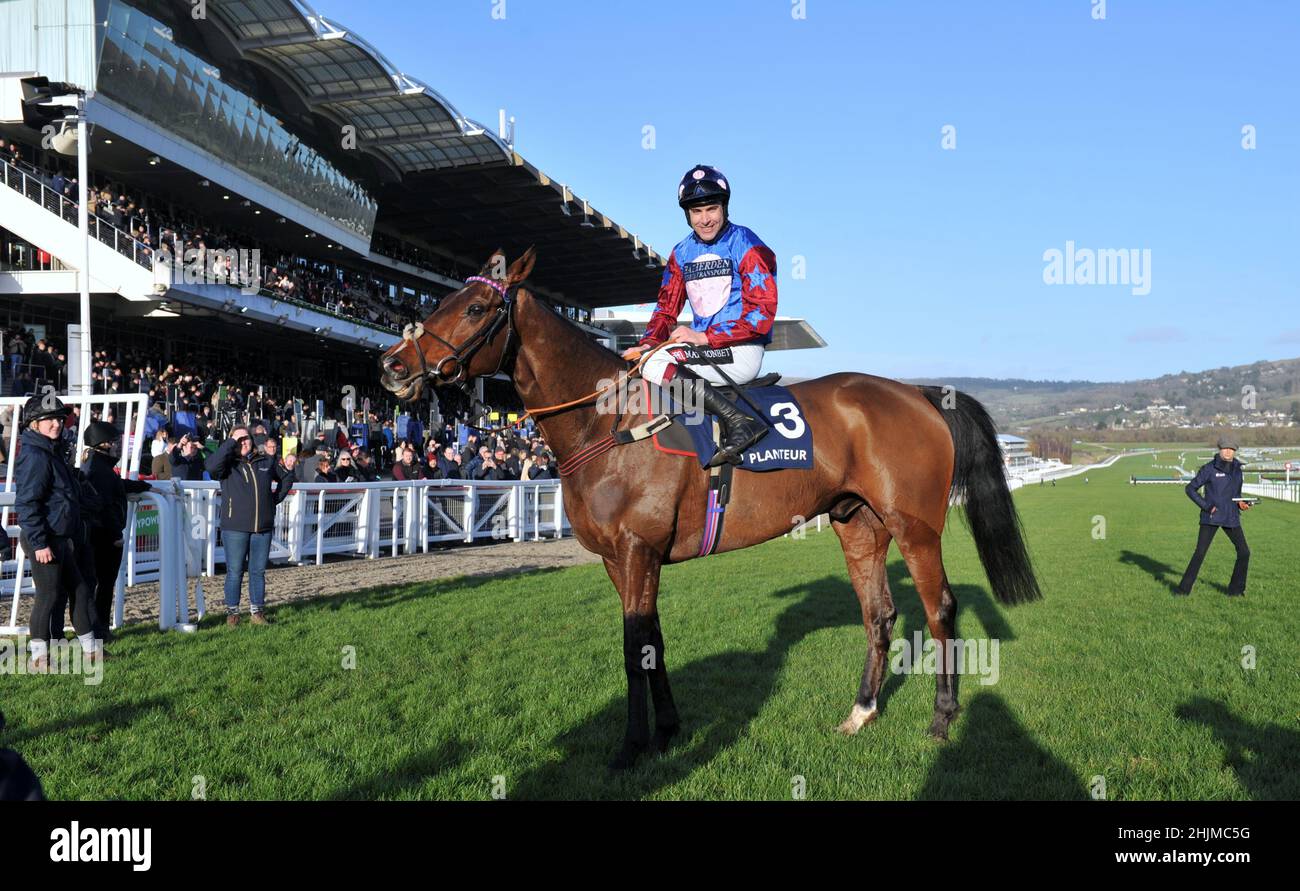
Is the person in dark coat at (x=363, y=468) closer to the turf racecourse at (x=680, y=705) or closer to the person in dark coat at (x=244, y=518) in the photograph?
the turf racecourse at (x=680, y=705)

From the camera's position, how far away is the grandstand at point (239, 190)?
19812mm

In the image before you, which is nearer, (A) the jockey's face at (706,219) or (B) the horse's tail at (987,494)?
(A) the jockey's face at (706,219)

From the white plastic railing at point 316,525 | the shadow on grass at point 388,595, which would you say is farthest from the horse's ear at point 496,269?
the shadow on grass at point 388,595

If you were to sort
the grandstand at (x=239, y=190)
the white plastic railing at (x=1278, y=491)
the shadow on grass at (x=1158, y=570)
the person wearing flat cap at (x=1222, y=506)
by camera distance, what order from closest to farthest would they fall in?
the person wearing flat cap at (x=1222, y=506) < the shadow on grass at (x=1158, y=570) < the grandstand at (x=239, y=190) < the white plastic railing at (x=1278, y=491)

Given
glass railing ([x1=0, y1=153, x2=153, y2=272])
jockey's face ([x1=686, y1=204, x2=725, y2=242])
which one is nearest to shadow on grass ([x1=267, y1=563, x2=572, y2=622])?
jockey's face ([x1=686, y1=204, x2=725, y2=242])

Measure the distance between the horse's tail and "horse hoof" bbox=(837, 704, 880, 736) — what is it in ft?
3.95

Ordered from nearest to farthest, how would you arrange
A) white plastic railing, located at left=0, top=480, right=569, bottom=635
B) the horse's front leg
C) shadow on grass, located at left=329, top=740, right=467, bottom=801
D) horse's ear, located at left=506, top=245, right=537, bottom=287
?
shadow on grass, located at left=329, top=740, right=467, bottom=801
the horse's front leg
horse's ear, located at left=506, top=245, right=537, bottom=287
white plastic railing, located at left=0, top=480, right=569, bottom=635

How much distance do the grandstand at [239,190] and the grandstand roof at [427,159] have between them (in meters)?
0.08

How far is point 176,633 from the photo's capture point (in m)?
6.79

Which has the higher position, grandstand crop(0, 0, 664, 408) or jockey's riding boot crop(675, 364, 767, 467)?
grandstand crop(0, 0, 664, 408)

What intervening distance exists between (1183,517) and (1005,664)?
2046 cm

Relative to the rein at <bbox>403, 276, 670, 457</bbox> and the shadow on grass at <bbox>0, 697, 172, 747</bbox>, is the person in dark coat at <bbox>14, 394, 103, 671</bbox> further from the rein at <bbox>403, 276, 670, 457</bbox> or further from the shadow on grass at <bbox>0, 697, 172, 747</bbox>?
the rein at <bbox>403, 276, 670, 457</bbox>

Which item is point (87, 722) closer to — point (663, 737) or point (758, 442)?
point (663, 737)

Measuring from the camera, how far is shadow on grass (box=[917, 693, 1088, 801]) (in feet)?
11.4
